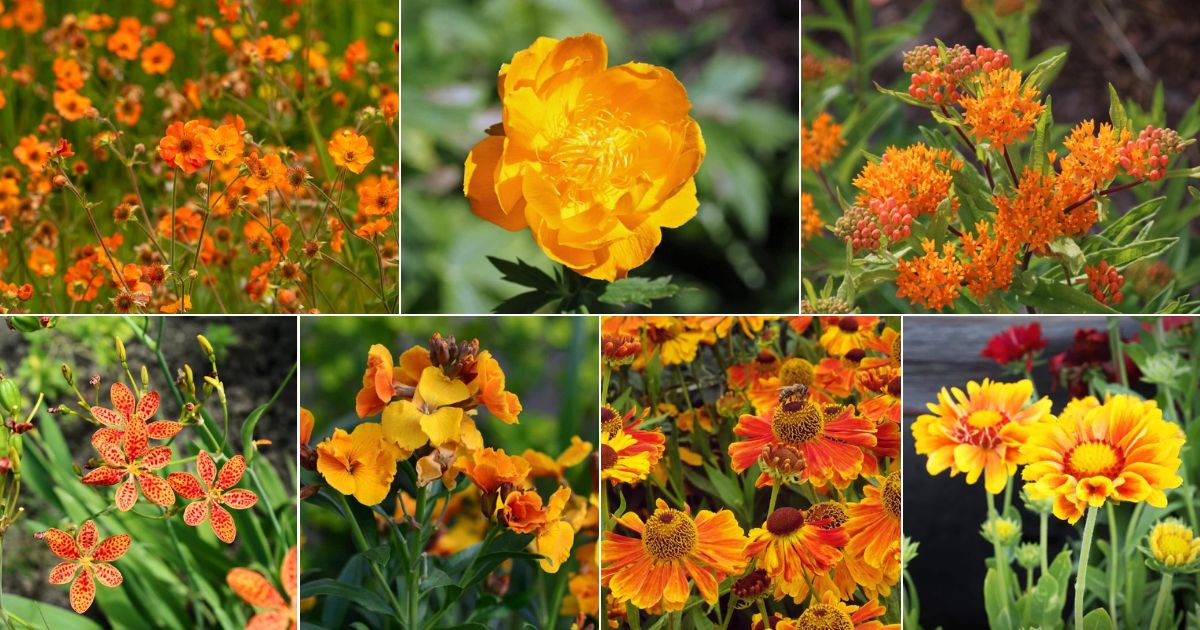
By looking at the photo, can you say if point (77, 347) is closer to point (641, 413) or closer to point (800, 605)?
point (641, 413)

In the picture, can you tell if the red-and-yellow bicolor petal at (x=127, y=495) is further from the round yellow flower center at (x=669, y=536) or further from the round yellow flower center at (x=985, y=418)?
the round yellow flower center at (x=985, y=418)

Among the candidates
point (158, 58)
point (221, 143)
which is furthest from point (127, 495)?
point (158, 58)

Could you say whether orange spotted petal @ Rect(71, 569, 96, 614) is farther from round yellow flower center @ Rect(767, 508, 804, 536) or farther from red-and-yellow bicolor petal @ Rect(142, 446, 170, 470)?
round yellow flower center @ Rect(767, 508, 804, 536)

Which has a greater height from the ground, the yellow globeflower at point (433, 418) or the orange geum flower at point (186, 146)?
the orange geum flower at point (186, 146)

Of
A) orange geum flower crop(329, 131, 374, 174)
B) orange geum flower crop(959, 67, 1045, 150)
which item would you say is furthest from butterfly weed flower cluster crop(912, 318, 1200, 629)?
orange geum flower crop(329, 131, 374, 174)

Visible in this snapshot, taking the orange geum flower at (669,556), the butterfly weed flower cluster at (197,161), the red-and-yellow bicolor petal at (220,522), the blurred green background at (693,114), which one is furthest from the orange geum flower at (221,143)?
the orange geum flower at (669,556)

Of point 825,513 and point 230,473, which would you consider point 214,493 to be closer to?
point 230,473

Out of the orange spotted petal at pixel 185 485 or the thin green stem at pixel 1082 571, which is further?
the thin green stem at pixel 1082 571
